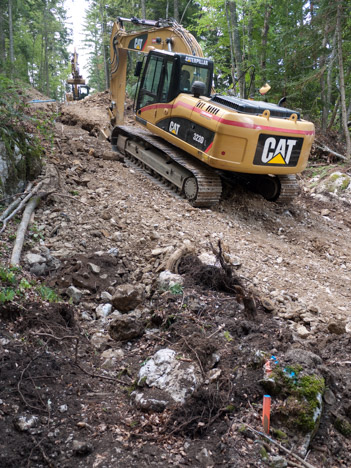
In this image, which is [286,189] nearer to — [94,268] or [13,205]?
[94,268]

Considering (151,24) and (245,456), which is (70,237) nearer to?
(245,456)

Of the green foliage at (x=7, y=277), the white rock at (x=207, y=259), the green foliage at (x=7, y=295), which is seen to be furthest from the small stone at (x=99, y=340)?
the white rock at (x=207, y=259)

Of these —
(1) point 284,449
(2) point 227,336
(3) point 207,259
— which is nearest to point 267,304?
(3) point 207,259

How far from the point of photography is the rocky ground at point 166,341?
2.55 meters

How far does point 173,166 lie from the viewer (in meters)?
8.15

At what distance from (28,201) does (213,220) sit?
3075mm

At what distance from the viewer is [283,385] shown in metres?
2.84

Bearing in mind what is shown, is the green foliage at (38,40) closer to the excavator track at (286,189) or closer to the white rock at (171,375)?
the excavator track at (286,189)

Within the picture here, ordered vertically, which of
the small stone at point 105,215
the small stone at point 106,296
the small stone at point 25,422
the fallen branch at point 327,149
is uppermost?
the fallen branch at point 327,149

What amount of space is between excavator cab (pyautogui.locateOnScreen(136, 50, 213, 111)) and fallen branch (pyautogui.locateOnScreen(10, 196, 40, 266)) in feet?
12.5

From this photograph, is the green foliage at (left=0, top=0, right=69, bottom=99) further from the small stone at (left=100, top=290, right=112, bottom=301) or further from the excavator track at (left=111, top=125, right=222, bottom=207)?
the small stone at (left=100, top=290, right=112, bottom=301)

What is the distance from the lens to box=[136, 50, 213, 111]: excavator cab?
312 inches

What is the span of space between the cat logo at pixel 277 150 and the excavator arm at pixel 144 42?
10.3 feet

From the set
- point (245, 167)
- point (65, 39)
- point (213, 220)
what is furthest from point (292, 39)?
point (65, 39)
